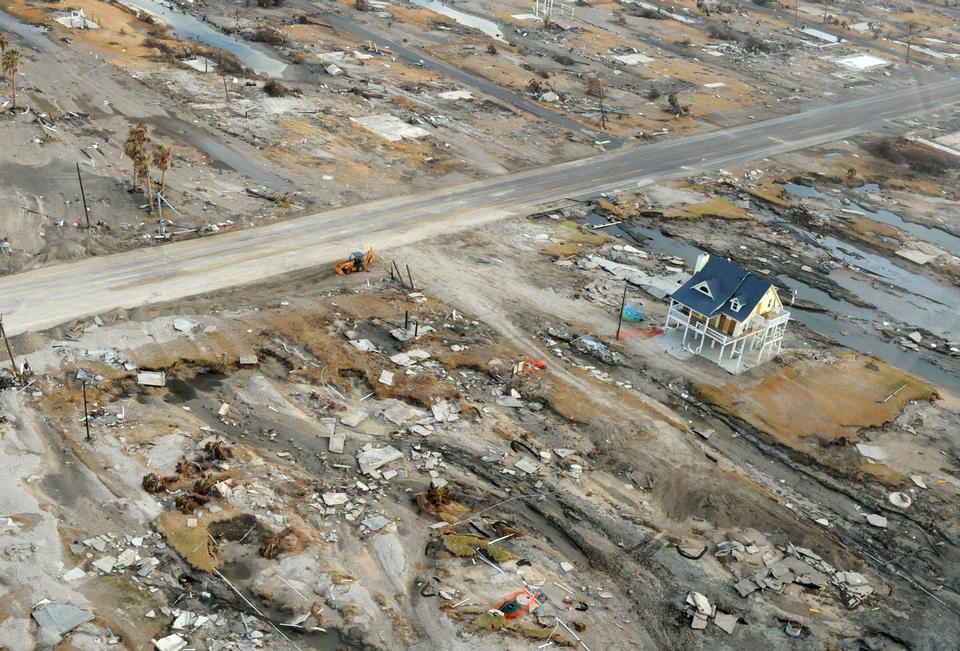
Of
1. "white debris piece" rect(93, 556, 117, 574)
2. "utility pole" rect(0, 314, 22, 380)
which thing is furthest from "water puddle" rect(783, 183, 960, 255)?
"white debris piece" rect(93, 556, 117, 574)

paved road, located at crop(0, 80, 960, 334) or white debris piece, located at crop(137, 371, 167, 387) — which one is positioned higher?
paved road, located at crop(0, 80, 960, 334)

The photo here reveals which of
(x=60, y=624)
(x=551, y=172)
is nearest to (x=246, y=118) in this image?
(x=551, y=172)

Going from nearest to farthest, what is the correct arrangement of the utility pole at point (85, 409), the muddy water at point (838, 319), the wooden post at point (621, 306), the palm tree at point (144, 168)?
the utility pole at point (85, 409)
the wooden post at point (621, 306)
the muddy water at point (838, 319)
the palm tree at point (144, 168)

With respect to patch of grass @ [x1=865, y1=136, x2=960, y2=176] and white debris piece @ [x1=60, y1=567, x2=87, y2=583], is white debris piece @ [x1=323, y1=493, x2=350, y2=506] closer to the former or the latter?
white debris piece @ [x1=60, y1=567, x2=87, y2=583]

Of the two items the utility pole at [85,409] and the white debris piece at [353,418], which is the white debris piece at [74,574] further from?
the white debris piece at [353,418]

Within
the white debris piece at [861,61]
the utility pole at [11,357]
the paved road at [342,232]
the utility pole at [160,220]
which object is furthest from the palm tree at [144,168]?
the white debris piece at [861,61]

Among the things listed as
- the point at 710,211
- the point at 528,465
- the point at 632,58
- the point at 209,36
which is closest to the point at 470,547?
the point at 528,465
